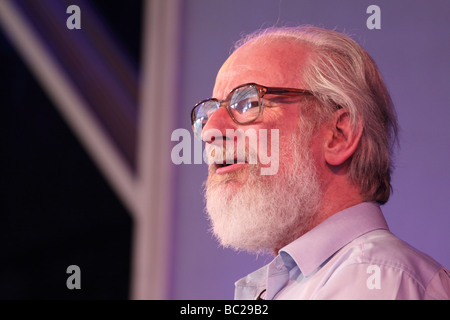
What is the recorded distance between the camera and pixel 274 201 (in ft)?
4.41

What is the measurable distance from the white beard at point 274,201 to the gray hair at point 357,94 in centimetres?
12

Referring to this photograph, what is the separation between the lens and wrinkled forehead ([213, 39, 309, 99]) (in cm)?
139

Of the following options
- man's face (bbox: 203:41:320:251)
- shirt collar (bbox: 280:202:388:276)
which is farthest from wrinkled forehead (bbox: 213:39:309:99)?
shirt collar (bbox: 280:202:388:276)

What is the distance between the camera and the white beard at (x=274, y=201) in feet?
4.40

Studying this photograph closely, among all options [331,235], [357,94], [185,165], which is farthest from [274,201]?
[185,165]

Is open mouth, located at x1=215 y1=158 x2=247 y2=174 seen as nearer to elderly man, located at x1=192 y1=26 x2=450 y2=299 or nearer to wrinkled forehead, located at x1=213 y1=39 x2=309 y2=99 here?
elderly man, located at x1=192 y1=26 x2=450 y2=299

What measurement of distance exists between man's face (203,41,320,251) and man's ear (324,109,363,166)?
54 mm

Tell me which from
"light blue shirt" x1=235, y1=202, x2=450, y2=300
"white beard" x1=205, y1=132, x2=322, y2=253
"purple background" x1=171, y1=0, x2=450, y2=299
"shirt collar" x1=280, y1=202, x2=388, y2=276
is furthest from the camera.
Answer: "purple background" x1=171, y1=0, x2=450, y2=299

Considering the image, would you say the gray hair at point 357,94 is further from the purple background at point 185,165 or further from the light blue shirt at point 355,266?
the purple background at point 185,165

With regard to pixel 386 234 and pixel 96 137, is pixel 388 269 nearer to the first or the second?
pixel 386 234

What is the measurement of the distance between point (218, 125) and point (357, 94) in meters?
0.35

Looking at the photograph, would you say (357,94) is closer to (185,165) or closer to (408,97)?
(408,97)
